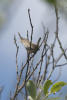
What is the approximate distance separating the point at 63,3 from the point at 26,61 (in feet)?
2.77

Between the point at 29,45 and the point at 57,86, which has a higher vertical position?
the point at 29,45

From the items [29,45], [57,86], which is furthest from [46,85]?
[29,45]

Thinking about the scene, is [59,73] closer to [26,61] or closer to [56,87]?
[26,61]

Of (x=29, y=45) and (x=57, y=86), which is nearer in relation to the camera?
(x=57, y=86)

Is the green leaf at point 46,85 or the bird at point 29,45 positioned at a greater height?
the bird at point 29,45

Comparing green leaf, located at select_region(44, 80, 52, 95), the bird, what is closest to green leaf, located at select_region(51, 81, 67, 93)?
green leaf, located at select_region(44, 80, 52, 95)

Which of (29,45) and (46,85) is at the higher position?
(29,45)

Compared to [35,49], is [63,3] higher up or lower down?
higher up

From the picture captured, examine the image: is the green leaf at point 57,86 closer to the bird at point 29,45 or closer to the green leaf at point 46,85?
the green leaf at point 46,85

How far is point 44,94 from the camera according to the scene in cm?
141

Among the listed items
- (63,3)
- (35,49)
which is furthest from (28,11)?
(63,3)

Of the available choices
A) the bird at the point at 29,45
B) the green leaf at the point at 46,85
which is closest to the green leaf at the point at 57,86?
the green leaf at the point at 46,85

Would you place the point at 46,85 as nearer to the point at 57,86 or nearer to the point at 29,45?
the point at 57,86

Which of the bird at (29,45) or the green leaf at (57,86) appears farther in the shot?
the bird at (29,45)
